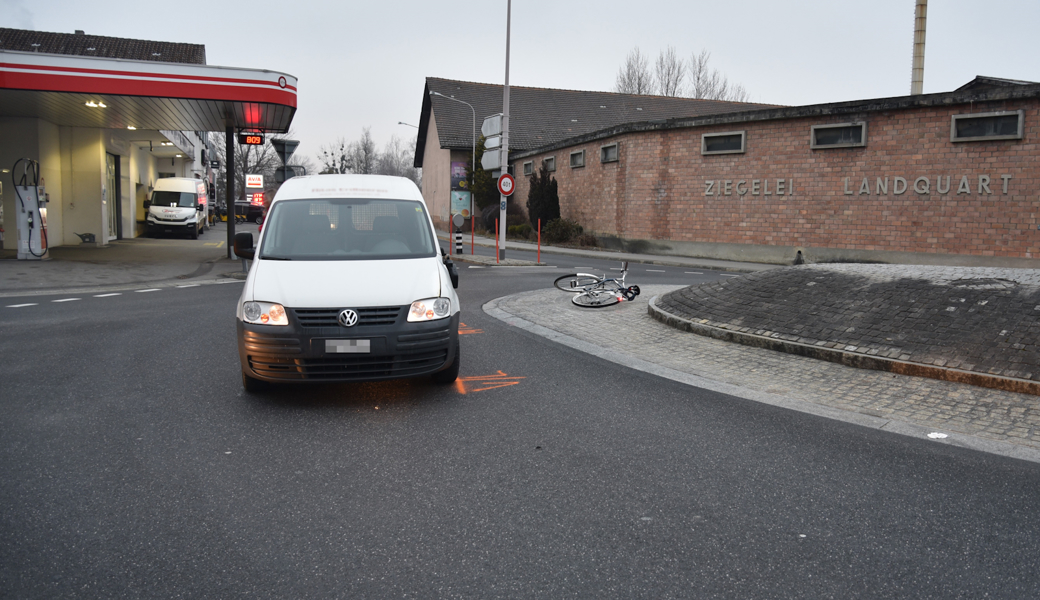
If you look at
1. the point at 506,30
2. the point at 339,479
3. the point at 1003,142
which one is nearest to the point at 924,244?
the point at 1003,142

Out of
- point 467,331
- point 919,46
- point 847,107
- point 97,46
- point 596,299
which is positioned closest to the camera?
point 467,331

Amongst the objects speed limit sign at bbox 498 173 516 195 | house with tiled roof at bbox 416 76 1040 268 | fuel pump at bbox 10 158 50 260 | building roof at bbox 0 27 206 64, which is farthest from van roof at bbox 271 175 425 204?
building roof at bbox 0 27 206 64

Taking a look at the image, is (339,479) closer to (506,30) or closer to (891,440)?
(891,440)

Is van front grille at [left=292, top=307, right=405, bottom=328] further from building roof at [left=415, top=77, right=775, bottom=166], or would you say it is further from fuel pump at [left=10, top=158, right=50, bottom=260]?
building roof at [left=415, top=77, right=775, bottom=166]

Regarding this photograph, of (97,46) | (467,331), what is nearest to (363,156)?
(97,46)

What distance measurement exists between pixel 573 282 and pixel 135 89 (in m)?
11.4

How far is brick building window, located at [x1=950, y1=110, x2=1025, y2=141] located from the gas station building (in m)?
18.3

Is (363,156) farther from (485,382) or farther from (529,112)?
→ (485,382)

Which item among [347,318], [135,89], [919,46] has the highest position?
[919,46]

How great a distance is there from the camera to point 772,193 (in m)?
24.8

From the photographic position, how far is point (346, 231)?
272 inches

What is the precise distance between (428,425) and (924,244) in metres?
20.7

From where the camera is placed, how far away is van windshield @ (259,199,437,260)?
21.7 ft

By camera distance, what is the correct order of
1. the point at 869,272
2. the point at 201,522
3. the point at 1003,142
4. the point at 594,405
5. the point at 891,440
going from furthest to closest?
the point at 1003,142
the point at 869,272
the point at 594,405
the point at 891,440
the point at 201,522
